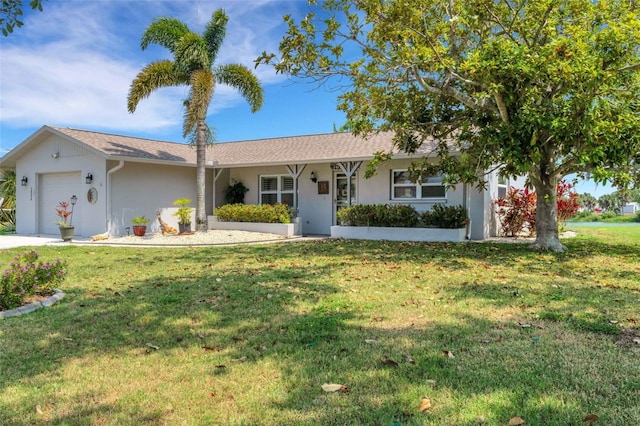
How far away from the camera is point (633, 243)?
12180mm

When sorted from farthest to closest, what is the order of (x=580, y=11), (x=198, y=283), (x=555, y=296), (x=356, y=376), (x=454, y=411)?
(x=580, y=11) → (x=198, y=283) → (x=555, y=296) → (x=356, y=376) → (x=454, y=411)

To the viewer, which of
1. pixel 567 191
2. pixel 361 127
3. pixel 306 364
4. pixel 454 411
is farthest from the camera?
pixel 567 191

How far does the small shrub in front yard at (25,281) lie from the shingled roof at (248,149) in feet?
31.2

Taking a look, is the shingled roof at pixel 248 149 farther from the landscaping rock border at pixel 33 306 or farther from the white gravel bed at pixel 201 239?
the landscaping rock border at pixel 33 306

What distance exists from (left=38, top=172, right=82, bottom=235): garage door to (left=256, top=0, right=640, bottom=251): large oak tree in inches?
416

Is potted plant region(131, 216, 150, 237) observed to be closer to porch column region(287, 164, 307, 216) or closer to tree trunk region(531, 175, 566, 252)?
porch column region(287, 164, 307, 216)

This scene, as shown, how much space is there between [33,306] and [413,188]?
12.4 meters

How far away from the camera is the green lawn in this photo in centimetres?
265

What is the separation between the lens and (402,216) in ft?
46.6

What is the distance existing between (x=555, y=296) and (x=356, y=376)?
372 centimetres

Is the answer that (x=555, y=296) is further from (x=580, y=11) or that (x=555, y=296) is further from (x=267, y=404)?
(x=580, y=11)

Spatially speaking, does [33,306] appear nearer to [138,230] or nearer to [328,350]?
[328,350]

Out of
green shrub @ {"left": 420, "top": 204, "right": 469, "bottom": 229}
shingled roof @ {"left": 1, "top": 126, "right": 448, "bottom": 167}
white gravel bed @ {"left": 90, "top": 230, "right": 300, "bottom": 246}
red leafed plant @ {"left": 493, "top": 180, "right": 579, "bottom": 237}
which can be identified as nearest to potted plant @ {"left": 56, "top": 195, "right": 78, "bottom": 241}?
white gravel bed @ {"left": 90, "top": 230, "right": 300, "bottom": 246}

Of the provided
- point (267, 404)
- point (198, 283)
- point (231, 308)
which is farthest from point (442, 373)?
point (198, 283)
